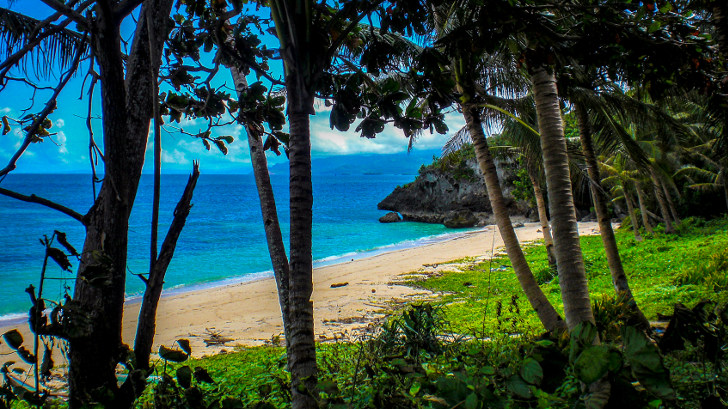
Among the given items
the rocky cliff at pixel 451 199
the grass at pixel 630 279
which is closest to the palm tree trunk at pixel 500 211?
the grass at pixel 630 279

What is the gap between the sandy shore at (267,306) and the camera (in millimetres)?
11188

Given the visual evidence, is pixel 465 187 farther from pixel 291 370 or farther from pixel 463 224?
pixel 291 370

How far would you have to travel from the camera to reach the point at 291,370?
210 cm

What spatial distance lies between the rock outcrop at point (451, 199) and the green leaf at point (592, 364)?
3726 centimetres

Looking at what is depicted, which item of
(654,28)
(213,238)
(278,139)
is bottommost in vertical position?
(213,238)

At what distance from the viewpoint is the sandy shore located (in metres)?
11.2

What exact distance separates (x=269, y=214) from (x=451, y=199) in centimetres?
4350

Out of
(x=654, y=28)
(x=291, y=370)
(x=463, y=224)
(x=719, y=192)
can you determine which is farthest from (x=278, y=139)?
(x=463, y=224)

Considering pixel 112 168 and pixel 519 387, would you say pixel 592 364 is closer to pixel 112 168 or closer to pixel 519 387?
pixel 519 387

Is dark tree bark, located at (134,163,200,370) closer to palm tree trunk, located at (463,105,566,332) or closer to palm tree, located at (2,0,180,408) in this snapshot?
palm tree, located at (2,0,180,408)

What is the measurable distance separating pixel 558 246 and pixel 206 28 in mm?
3633

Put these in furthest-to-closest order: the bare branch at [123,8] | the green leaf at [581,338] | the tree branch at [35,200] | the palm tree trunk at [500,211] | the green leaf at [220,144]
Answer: the palm tree trunk at [500,211] < the green leaf at [220,144] < the bare branch at [123,8] < the tree branch at [35,200] < the green leaf at [581,338]

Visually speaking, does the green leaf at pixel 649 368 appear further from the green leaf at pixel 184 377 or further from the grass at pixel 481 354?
the green leaf at pixel 184 377

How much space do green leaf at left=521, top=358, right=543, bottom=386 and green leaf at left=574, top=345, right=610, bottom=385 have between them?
14 centimetres
